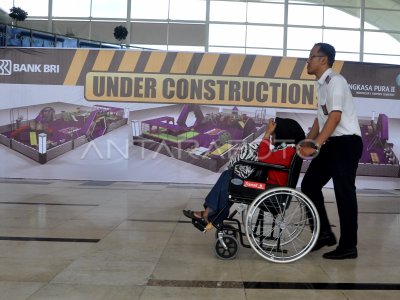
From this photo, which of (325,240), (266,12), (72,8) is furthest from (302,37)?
(325,240)

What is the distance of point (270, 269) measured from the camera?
338 cm

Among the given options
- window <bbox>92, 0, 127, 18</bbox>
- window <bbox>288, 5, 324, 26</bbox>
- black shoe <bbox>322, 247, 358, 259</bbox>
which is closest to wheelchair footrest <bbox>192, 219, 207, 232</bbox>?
black shoe <bbox>322, 247, 358, 259</bbox>

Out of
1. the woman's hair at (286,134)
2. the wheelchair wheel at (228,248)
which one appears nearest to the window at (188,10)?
the woman's hair at (286,134)

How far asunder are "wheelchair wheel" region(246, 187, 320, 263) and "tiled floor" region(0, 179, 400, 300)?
12cm

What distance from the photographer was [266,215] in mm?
3570

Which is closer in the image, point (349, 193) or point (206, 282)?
point (206, 282)

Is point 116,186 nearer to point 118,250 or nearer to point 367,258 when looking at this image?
point 118,250

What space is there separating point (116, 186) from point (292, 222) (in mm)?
5514

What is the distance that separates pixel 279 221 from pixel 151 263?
3.28ft

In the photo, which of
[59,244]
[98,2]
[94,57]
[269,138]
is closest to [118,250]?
[59,244]

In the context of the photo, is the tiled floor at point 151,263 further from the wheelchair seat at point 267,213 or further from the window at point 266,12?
the window at point 266,12

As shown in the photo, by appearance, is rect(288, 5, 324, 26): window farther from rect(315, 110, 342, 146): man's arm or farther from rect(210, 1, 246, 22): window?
rect(315, 110, 342, 146): man's arm

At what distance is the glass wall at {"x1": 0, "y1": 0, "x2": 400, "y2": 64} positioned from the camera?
20.3m

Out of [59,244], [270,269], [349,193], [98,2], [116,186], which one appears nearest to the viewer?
[270,269]
